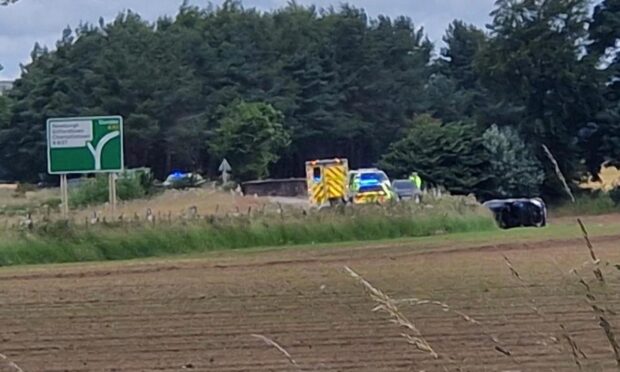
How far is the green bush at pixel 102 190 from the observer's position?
54.5 metres

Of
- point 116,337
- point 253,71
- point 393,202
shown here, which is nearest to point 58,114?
point 253,71

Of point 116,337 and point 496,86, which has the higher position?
point 496,86

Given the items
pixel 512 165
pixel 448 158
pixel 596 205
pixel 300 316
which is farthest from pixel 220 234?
pixel 448 158

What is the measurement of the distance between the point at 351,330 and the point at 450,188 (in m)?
56.9

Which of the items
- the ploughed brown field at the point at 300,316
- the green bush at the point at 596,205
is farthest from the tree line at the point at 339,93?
the ploughed brown field at the point at 300,316

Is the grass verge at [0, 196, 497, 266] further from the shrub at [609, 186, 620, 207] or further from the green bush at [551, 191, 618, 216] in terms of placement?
the shrub at [609, 186, 620, 207]

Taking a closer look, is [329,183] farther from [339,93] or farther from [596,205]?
[339,93]

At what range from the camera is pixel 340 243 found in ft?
111

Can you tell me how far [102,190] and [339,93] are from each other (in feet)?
145

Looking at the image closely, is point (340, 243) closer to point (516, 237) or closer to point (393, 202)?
point (516, 237)

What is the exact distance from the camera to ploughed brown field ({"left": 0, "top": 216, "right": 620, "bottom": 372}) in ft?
35.9

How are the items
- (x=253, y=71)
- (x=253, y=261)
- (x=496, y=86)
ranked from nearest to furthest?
(x=253, y=261), (x=496, y=86), (x=253, y=71)

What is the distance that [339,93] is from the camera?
9725cm

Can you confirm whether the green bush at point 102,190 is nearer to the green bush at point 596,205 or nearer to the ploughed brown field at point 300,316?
the green bush at point 596,205
